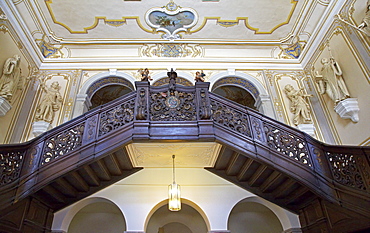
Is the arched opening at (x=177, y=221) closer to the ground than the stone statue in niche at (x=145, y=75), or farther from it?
closer to the ground

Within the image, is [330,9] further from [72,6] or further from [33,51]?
[33,51]

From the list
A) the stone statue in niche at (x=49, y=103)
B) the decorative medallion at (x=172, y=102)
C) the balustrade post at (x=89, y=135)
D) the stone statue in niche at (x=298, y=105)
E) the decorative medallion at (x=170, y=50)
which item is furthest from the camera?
the decorative medallion at (x=170, y=50)

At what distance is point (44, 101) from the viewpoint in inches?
317

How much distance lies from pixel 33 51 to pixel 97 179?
17.3 ft

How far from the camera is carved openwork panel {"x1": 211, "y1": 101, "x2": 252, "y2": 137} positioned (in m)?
5.29

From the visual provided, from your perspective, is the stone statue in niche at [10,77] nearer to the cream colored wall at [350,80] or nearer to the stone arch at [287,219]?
the stone arch at [287,219]

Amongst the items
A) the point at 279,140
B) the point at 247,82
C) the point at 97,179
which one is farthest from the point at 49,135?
the point at 247,82

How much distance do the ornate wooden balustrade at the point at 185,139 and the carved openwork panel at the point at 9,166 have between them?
0.01 meters

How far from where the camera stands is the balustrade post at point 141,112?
16.0 ft

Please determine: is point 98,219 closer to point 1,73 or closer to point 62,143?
point 62,143

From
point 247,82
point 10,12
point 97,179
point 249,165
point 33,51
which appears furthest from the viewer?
point 247,82

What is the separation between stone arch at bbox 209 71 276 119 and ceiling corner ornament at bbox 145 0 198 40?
7.00 ft

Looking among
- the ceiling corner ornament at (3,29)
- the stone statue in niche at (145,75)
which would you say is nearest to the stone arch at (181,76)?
the stone statue in niche at (145,75)

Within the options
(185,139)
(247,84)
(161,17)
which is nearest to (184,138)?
(185,139)
